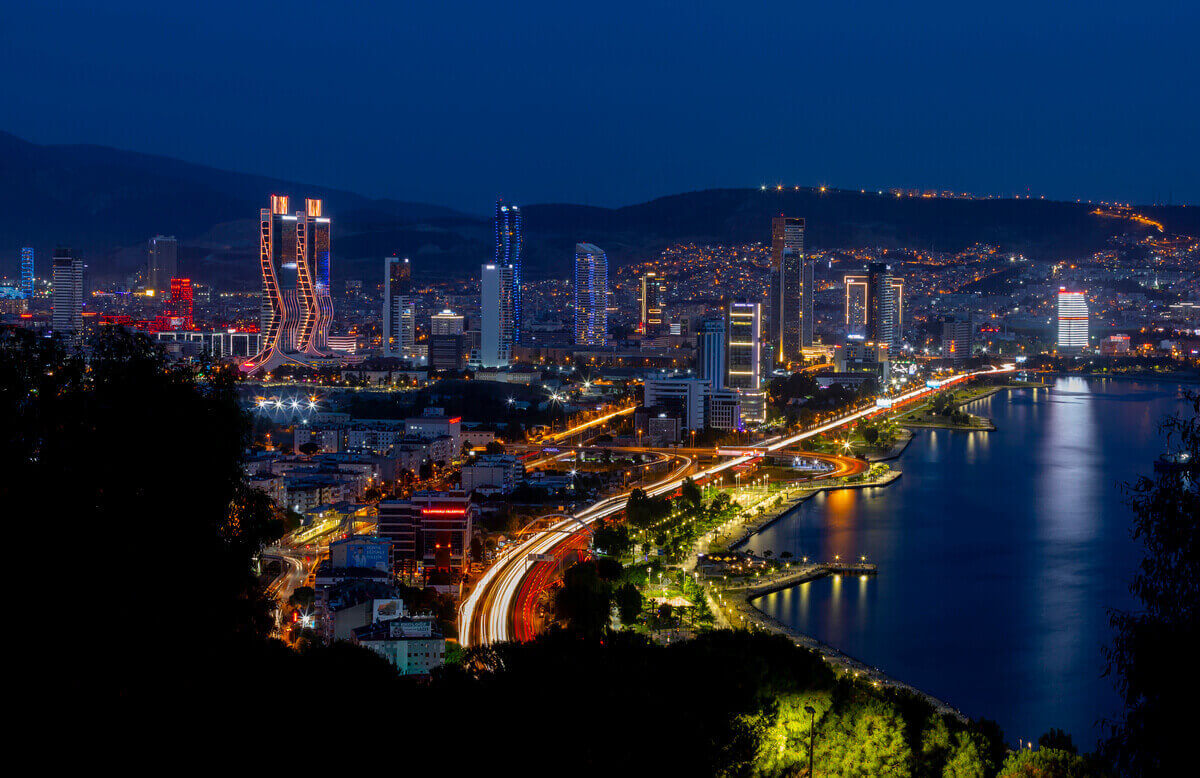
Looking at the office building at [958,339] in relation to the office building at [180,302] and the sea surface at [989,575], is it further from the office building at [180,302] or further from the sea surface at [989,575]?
the office building at [180,302]

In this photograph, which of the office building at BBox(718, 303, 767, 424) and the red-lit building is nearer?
the red-lit building

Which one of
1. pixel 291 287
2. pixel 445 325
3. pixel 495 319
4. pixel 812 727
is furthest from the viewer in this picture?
pixel 445 325

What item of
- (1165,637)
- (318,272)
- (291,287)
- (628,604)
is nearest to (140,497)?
(1165,637)

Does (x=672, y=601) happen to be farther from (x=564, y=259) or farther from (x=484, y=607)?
(x=564, y=259)

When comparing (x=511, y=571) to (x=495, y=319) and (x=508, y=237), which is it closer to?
(x=495, y=319)

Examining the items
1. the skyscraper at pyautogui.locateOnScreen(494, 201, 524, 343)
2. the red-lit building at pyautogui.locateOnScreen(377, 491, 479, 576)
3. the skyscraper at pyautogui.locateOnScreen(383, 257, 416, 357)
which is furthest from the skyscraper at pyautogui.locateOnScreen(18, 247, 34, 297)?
the red-lit building at pyautogui.locateOnScreen(377, 491, 479, 576)

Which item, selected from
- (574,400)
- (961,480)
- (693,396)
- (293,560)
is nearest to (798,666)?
(293,560)

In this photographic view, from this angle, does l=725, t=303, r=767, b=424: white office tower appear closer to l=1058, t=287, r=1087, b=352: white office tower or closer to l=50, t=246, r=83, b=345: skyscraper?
l=50, t=246, r=83, b=345: skyscraper
